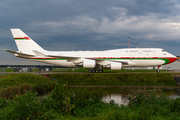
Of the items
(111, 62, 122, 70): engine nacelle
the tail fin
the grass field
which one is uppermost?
the tail fin

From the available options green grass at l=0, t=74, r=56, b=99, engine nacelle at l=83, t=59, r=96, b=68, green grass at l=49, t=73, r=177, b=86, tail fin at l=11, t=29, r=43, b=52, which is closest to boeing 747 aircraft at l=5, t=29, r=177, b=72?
engine nacelle at l=83, t=59, r=96, b=68

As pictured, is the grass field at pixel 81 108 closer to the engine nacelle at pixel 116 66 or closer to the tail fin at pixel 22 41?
the engine nacelle at pixel 116 66

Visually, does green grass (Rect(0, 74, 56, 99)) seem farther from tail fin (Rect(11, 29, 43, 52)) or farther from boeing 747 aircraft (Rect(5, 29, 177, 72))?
tail fin (Rect(11, 29, 43, 52))

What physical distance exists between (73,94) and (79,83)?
13.9 m

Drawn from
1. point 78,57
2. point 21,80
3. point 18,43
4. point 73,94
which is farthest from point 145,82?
point 18,43

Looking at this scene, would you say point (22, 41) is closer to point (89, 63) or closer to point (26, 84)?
point (89, 63)

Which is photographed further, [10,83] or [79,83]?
[79,83]

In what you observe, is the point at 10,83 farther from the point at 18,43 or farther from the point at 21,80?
the point at 18,43

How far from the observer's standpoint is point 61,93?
10430 millimetres

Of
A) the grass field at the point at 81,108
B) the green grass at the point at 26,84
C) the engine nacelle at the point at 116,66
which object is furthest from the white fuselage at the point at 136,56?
the grass field at the point at 81,108

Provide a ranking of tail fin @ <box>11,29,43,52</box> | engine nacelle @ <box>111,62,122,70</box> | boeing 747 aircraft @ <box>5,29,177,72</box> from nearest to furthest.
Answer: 1. engine nacelle @ <box>111,62,122,70</box>
2. boeing 747 aircraft @ <box>5,29,177,72</box>
3. tail fin @ <box>11,29,43,52</box>

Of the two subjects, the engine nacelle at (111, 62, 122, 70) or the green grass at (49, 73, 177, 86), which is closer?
the green grass at (49, 73, 177, 86)

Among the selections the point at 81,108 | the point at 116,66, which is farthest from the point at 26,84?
the point at 116,66

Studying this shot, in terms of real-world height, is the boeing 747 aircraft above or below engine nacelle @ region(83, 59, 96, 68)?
above
